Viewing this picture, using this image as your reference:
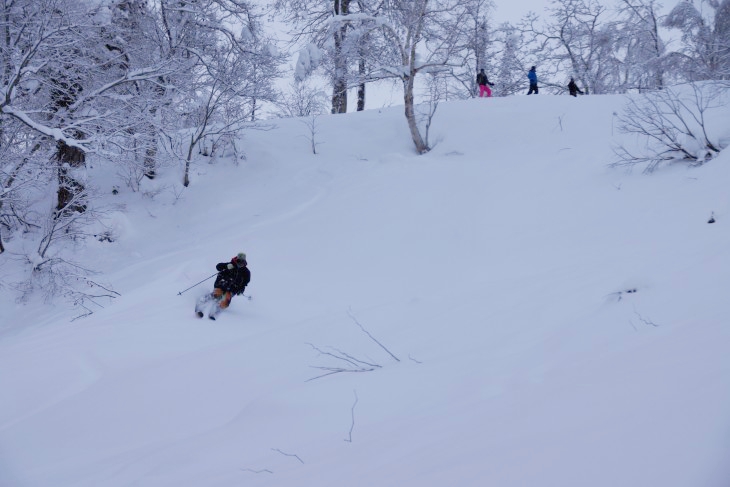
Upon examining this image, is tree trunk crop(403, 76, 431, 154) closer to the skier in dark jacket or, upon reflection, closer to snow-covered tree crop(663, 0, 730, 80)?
the skier in dark jacket

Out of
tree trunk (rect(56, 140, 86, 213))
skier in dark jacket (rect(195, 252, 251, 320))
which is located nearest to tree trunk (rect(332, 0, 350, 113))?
tree trunk (rect(56, 140, 86, 213))

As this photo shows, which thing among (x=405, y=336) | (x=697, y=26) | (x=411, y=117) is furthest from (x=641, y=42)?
(x=405, y=336)

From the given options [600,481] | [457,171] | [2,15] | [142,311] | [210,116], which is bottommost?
[142,311]

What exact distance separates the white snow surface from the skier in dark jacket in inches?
8.2

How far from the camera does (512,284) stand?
610cm

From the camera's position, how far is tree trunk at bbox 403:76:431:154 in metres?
12.9

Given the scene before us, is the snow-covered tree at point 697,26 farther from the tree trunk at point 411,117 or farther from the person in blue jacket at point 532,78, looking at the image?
the tree trunk at point 411,117

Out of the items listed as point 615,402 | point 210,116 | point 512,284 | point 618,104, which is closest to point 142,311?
point 512,284

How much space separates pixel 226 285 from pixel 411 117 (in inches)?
331

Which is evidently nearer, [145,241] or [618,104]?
[145,241]

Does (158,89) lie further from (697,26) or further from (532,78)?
(697,26)

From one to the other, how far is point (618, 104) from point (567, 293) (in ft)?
34.5

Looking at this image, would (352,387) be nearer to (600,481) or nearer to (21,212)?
(600,481)

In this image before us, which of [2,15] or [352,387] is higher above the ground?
[2,15]
